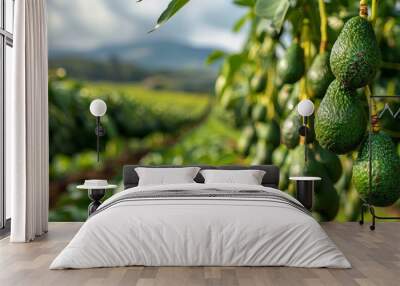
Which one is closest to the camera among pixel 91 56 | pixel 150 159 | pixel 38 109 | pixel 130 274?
pixel 130 274

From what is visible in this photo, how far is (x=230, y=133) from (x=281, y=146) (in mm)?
3834

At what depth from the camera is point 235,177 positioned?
4258 mm

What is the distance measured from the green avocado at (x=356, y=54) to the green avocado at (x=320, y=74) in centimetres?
4

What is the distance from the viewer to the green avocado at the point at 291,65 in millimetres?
2182

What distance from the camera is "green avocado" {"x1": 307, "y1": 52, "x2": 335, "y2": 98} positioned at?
2.30 m

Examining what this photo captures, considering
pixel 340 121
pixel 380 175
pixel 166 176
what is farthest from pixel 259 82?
pixel 166 176

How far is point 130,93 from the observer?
22.2 ft

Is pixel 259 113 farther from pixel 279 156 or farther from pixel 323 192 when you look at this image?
pixel 323 192

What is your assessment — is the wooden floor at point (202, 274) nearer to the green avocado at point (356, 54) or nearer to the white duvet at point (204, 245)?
the white duvet at point (204, 245)

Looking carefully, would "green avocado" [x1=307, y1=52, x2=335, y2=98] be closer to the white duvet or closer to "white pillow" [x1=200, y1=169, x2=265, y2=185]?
the white duvet

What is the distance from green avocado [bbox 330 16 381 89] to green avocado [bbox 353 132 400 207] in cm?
34

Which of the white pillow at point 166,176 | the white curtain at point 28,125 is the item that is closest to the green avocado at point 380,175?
the white pillow at point 166,176

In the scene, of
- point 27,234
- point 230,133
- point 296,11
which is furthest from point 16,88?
point 230,133

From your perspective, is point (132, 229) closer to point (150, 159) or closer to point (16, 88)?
point (16, 88)
